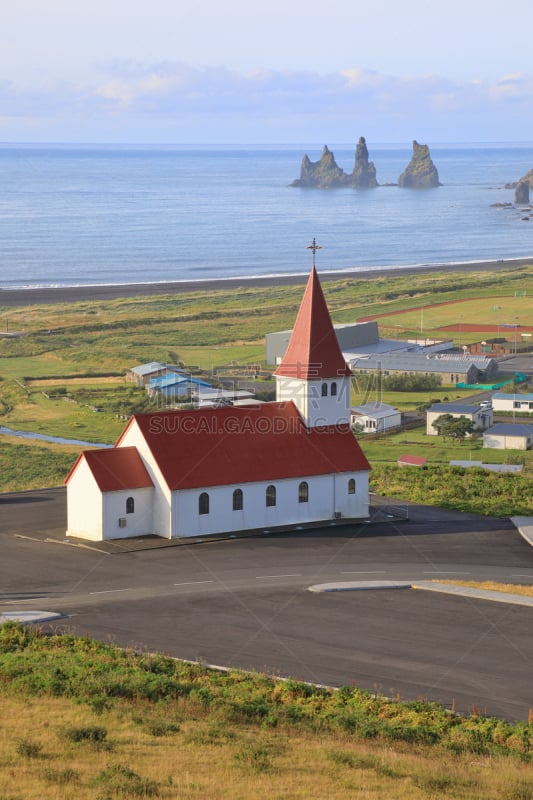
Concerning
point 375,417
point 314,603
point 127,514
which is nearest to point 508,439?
point 375,417

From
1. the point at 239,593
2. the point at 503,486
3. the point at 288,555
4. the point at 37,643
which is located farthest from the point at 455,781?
the point at 503,486

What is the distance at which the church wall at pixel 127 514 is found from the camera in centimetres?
4778

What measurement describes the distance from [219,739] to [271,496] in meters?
24.5

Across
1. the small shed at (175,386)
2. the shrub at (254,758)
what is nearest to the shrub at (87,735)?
the shrub at (254,758)

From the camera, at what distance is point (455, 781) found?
23625 millimetres

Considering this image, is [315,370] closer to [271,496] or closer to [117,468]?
[271,496]

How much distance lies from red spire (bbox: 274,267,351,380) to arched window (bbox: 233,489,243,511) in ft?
19.8

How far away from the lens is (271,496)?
5028 centimetres

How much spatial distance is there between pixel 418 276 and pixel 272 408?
119m

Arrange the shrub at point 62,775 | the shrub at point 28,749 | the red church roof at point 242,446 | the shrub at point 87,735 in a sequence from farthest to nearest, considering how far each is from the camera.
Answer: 1. the red church roof at point 242,446
2. the shrub at point 87,735
3. the shrub at point 28,749
4. the shrub at point 62,775

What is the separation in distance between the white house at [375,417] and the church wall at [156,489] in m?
31.9

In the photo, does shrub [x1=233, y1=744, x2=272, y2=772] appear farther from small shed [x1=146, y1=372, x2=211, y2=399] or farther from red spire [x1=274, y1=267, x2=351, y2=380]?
small shed [x1=146, y1=372, x2=211, y2=399]

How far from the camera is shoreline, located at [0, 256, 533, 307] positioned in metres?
150

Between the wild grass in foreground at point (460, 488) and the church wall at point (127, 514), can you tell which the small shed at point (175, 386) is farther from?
the church wall at point (127, 514)
